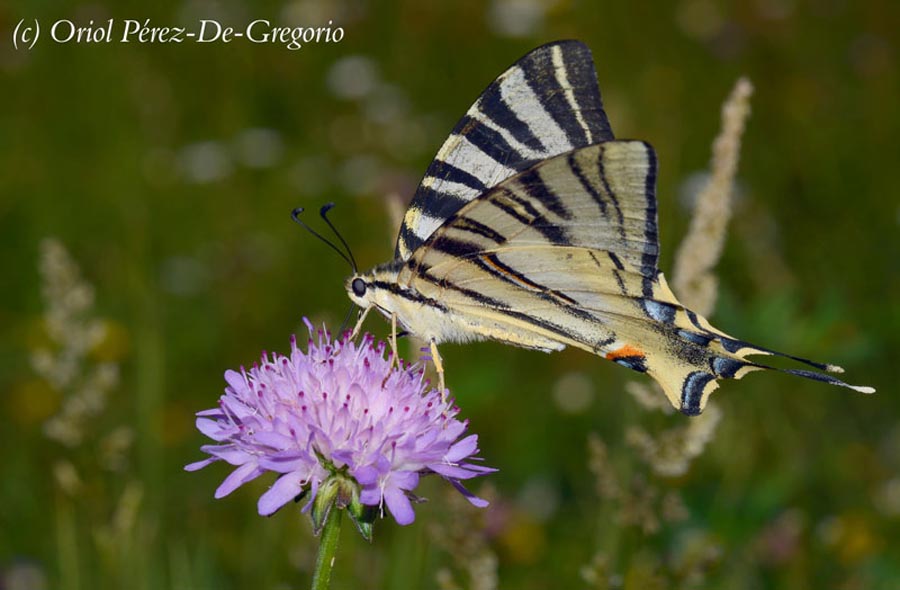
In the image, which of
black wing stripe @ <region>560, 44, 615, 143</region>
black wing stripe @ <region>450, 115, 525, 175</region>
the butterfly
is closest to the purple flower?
the butterfly

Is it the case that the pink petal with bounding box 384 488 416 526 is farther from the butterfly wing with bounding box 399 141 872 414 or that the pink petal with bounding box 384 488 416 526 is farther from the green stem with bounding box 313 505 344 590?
the butterfly wing with bounding box 399 141 872 414

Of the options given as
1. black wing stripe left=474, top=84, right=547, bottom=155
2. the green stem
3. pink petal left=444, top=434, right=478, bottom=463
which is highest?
black wing stripe left=474, top=84, right=547, bottom=155

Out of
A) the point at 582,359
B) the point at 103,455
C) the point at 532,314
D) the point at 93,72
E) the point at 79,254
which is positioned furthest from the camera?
the point at 93,72

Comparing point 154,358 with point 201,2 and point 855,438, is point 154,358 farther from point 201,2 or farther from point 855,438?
point 201,2

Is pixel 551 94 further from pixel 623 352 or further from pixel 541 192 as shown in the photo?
pixel 623 352

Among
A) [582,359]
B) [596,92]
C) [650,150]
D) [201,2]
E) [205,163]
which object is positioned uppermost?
[201,2]

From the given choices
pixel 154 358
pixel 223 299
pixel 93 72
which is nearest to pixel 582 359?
pixel 223 299

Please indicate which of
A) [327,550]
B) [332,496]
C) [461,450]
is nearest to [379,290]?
[461,450]

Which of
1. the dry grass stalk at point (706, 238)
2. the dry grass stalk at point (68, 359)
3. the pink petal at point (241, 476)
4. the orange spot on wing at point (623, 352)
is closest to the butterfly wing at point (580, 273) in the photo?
the orange spot on wing at point (623, 352)
